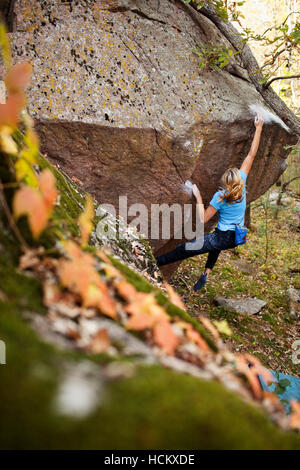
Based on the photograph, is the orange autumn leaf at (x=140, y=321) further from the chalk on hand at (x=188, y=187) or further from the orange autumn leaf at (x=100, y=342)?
the chalk on hand at (x=188, y=187)

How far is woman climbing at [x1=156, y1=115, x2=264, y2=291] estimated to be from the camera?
488cm

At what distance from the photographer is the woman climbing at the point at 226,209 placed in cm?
488

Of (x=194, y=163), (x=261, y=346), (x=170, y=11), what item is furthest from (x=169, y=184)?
(x=261, y=346)

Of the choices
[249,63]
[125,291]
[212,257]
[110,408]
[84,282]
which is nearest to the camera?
[110,408]

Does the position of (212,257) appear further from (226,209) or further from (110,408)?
(110,408)

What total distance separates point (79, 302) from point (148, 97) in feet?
13.5

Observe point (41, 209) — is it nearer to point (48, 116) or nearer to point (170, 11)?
point (48, 116)

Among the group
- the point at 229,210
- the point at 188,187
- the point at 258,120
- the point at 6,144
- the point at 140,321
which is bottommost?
the point at 140,321

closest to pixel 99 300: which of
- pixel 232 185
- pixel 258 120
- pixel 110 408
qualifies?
pixel 110 408

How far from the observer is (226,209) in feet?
16.8

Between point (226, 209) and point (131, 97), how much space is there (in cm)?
230

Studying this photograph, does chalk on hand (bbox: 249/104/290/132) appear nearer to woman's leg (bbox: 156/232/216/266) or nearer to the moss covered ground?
woman's leg (bbox: 156/232/216/266)

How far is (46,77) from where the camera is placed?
424 cm

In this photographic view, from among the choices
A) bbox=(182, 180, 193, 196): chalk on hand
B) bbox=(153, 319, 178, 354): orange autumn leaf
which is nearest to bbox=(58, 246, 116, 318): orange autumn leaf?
bbox=(153, 319, 178, 354): orange autumn leaf
